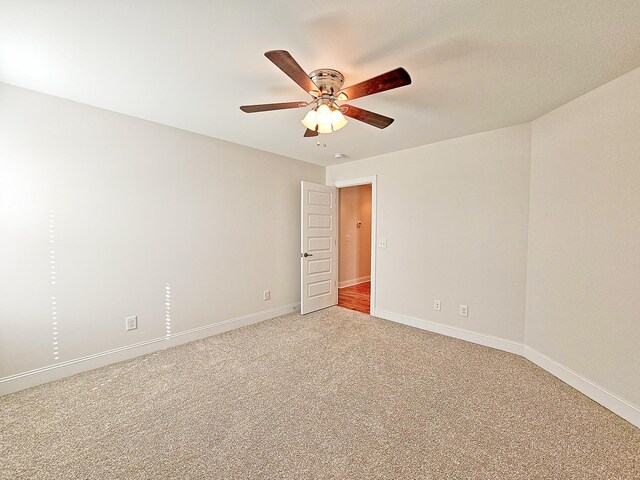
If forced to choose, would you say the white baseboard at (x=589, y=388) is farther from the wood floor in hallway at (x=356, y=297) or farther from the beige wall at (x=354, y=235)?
the beige wall at (x=354, y=235)

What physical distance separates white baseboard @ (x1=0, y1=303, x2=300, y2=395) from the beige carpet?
91mm

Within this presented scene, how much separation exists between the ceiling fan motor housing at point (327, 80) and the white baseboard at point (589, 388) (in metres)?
3.01

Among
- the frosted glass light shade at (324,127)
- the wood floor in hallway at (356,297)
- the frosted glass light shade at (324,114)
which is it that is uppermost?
the frosted glass light shade at (324,114)

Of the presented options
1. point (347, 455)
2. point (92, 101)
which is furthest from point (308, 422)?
point (92, 101)

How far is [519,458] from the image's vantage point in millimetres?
1497

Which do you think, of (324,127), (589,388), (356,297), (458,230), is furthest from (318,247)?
(589,388)

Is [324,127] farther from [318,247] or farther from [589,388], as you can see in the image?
[589,388]

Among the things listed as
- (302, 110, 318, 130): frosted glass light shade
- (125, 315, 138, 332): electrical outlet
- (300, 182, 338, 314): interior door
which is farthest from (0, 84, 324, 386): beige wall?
(302, 110, 318, 130): frosted glass light shade

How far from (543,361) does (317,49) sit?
333cm

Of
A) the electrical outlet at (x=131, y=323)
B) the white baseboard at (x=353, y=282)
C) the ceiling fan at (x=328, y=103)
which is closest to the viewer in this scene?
the ceiling fan at (x=328, y=103)

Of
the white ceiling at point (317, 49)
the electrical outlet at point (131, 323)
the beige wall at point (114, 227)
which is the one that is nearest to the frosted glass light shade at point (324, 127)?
the white ceiling at point (317, 49)

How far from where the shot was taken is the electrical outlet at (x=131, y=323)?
2.65m

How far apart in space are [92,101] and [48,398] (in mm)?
2512

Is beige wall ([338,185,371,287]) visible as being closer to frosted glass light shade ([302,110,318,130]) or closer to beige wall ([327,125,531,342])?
beige wall ([327,125,531,342])
